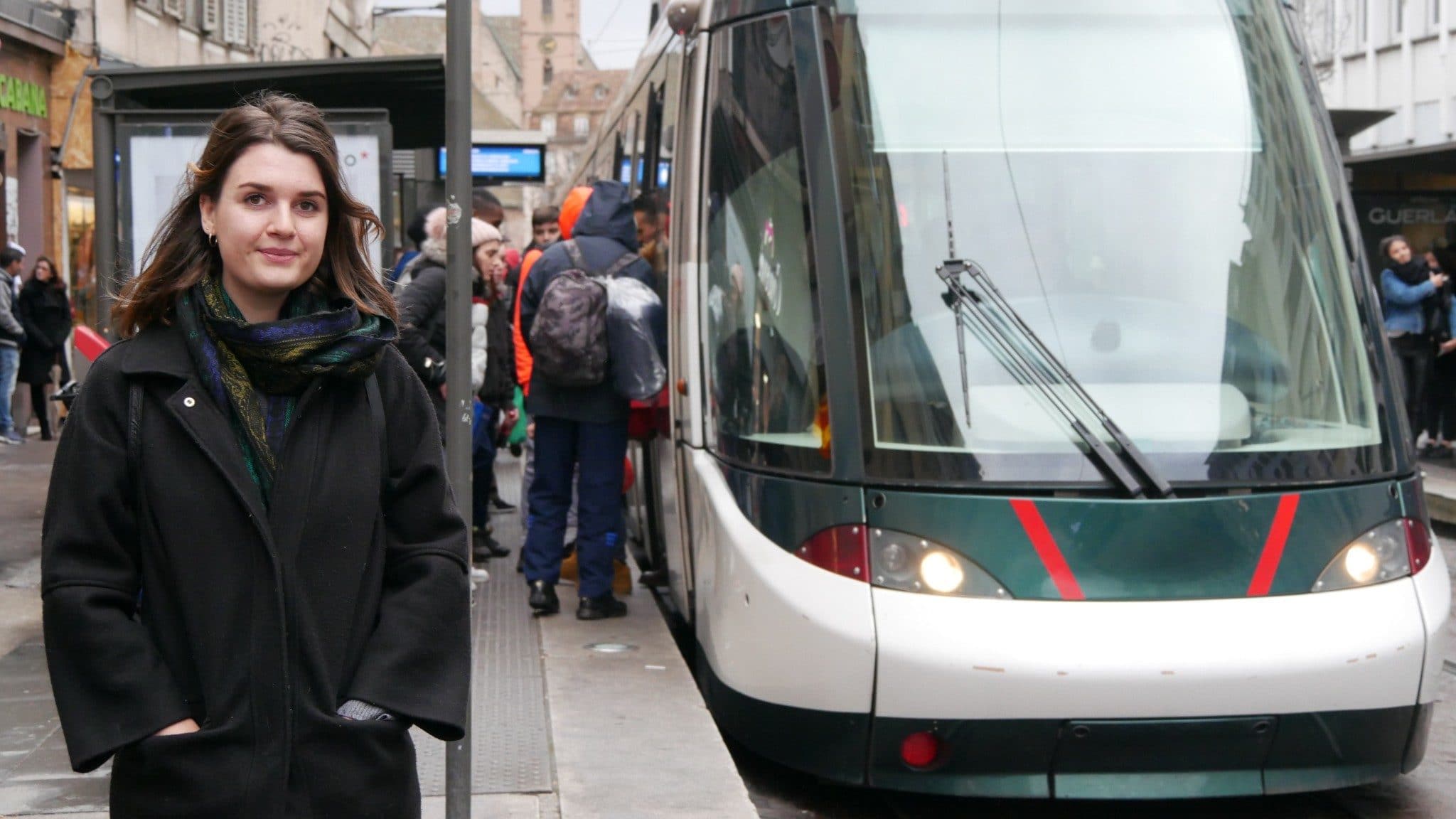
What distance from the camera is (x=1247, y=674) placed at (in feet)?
15.3

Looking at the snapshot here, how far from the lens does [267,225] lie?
238 centimetres

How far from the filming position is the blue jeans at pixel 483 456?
8.80 metres

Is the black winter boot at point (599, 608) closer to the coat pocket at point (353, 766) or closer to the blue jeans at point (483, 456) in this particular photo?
the blue jeans at point (483, 456)

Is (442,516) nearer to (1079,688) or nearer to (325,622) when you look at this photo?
(325,622)

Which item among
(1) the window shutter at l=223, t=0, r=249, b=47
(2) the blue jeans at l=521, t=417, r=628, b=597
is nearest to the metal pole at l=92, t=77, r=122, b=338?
(2) the blue jeans at l=521, t=417, r=628, b=597

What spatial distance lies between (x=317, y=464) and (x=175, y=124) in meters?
5.79

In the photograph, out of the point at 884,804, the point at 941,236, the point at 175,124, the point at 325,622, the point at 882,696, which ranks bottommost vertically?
the point at 884,804

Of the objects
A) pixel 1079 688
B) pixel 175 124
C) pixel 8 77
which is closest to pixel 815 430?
pixel 1079 688

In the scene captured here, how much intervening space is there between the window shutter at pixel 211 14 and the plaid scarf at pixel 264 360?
25332 millimetres

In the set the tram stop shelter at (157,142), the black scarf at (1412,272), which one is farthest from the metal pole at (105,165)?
the black scarf at (1412,272)

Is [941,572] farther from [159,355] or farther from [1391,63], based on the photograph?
[1391,63]

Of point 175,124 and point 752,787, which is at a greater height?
point 175,124

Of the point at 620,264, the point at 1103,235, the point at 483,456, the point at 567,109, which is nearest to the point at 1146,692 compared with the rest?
the point at 1103,235

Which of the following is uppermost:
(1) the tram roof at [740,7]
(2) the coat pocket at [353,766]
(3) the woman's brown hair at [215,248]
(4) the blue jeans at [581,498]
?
(1) the tram roof at [740,7]
